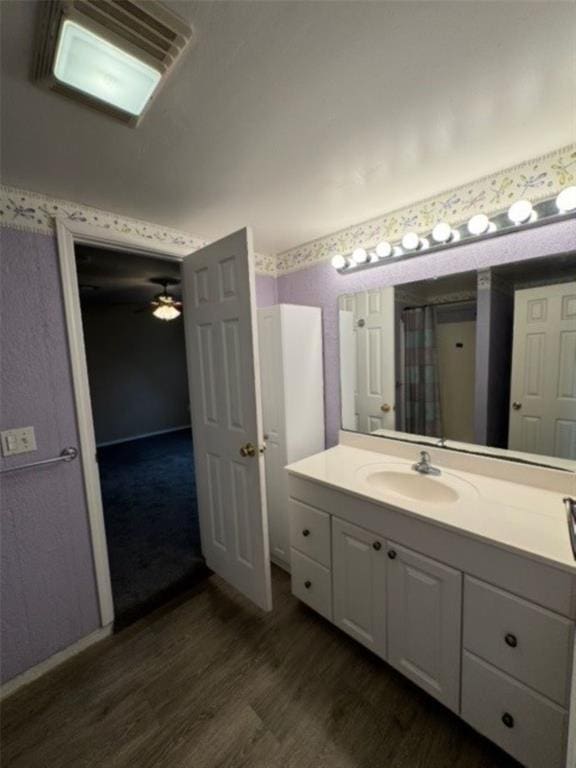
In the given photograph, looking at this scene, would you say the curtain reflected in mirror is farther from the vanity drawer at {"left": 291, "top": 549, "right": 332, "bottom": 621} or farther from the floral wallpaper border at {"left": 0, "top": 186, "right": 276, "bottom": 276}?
the floral wallpaper border at {"left": 0, "top": 186, "right": 276, "bottom": 276}

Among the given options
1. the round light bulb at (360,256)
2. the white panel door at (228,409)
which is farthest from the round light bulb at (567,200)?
the white panel door at (228,409)

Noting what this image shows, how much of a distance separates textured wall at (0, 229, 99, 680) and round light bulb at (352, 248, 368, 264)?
5.03 feet

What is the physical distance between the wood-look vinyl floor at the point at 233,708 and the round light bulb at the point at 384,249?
6.55ft

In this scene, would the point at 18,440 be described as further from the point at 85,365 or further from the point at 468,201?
the point at 468,201

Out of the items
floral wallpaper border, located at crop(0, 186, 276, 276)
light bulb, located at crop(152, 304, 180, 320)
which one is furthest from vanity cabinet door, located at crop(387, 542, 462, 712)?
light bulb, located at crop(152, 304, 180, 320)

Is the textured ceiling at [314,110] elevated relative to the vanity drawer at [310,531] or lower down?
elevated

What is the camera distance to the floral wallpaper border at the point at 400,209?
1328mm

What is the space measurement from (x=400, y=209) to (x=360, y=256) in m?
0.31

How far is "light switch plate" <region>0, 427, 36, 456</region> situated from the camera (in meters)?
1.34

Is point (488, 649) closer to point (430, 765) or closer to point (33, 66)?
point (430, 765)

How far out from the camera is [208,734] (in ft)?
3.95

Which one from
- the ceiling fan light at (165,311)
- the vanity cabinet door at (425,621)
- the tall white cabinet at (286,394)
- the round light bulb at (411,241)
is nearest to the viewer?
the vanity cabinet door at (425,621)

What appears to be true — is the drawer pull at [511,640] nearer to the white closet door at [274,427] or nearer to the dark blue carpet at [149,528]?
the white closet door at [274,427]

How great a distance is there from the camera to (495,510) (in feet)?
3.86
